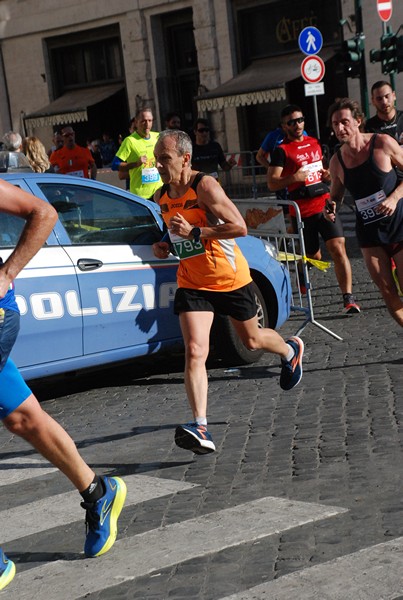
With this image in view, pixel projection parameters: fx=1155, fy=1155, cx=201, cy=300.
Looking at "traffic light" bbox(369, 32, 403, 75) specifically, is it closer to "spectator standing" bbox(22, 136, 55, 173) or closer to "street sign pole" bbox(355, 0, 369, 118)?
"street sign pole" bbox(355, 0, 369, 118)

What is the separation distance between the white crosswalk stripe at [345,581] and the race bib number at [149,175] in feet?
29.2

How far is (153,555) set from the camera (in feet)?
15.1

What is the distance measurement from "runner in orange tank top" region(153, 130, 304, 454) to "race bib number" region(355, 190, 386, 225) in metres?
1.74

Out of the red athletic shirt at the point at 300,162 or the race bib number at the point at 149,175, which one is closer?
the red athletic shirt at the point at 300,162

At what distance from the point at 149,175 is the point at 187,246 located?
20.7 feet

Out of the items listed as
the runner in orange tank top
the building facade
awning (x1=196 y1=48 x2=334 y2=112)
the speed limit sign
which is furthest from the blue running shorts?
awning (x1=196 y1=48 x2=334 y2=112)

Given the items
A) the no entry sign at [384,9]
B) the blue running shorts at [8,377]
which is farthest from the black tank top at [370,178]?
the no entry sign at [384,9]

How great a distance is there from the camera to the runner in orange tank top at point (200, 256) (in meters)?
6.48

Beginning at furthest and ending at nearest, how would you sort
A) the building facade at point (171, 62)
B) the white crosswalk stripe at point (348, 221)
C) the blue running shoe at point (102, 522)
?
the building facade at point (171, 62), the white crosswalk stripe at point (348, 221), the blue running shoe at point (102, 522)

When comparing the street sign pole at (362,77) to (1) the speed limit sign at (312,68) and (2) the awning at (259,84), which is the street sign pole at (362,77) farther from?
(2) the awning at (259,84)

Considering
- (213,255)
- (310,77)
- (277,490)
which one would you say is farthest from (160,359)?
(310,77)

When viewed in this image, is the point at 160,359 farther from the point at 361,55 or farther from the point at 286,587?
the point at 361,55

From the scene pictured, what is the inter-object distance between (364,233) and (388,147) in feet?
2.11

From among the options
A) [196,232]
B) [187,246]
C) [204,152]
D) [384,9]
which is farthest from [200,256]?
[384,9]
